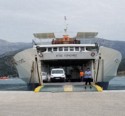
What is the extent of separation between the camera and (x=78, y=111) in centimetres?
1344

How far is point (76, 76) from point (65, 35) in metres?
9.54

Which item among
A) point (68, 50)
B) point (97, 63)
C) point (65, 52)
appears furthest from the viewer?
point (68, 50)

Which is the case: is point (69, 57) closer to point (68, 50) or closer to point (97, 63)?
point (68, 50)

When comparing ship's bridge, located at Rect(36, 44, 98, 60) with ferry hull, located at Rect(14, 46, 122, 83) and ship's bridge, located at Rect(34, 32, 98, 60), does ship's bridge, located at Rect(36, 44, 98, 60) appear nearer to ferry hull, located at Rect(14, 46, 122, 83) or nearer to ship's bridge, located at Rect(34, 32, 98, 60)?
ship's bridge, located at Rect(34, 32, 98, 60)

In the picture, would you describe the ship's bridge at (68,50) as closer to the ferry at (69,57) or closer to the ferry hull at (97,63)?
the ferry at (69,57)

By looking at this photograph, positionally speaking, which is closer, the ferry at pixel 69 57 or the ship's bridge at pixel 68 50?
the ferry at pixel 69 57

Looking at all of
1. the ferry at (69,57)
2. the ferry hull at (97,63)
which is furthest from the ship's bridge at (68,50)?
the ferry hull at (97,63)

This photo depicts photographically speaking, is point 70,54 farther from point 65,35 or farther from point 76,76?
point 76,76

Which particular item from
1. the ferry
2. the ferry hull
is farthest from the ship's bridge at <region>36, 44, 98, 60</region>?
the ferry hull

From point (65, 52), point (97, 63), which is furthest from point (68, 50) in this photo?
point (97, 63)

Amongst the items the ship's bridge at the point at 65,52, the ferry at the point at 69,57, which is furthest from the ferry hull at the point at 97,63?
the ship's bridge at the point at 65,52

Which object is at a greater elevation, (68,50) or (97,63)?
(68,50)

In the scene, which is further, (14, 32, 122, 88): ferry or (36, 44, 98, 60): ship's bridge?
(36, 44, 98, 60): ship's bridge

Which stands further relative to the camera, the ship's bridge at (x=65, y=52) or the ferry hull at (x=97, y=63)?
the ship's bridge at (x=65, y=52)
